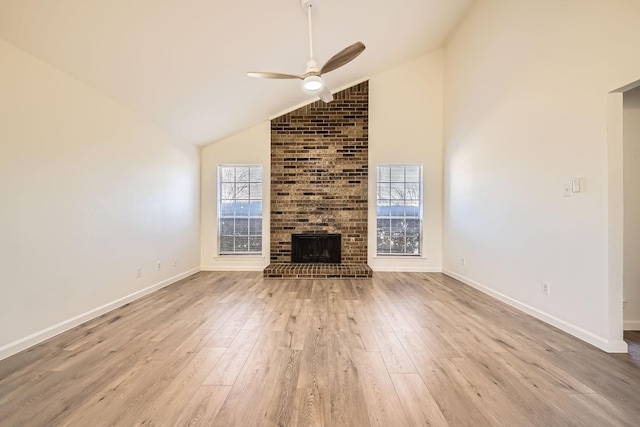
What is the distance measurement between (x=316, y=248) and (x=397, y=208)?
1.74 meters

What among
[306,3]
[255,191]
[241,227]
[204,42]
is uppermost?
[306,3]

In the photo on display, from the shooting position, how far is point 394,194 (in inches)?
211

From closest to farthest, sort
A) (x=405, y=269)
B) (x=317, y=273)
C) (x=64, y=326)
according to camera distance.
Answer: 1. (x=64, y=326)
2. (x=317, y=273)
3. (x=405, y=269)

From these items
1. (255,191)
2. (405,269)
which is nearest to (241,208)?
(255,191)

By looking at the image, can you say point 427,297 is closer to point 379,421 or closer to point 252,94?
point 379,421

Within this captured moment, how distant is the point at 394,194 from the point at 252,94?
10.1 feet

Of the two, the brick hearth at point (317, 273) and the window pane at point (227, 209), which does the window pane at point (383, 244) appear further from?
the window pane at point (227, 209)

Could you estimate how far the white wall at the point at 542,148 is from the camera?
7.17 ft

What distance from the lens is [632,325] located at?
2492 millimetres

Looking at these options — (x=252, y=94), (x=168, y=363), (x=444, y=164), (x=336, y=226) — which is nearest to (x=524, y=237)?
(x=444, y=164)

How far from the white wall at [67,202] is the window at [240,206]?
1.54 metres

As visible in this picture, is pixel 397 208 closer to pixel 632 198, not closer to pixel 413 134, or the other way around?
pixel 413 134

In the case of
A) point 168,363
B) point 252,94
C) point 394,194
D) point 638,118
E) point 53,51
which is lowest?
point 168,363

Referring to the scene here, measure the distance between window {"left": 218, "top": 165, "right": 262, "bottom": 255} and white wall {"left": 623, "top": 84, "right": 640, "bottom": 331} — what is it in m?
4.88
